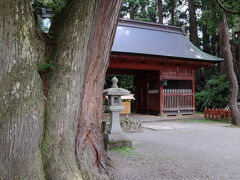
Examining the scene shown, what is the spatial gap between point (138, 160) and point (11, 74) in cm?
276

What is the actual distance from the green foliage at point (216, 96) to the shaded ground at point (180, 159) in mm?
7252

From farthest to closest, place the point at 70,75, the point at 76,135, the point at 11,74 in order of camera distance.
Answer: the point at 76,135 → the point at 70,75 → the point at 11,74

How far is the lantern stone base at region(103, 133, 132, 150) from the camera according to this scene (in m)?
4.61

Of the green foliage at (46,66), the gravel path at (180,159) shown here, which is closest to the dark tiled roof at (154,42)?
the gravel path at (180,159)

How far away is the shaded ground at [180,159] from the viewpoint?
3.09 metres

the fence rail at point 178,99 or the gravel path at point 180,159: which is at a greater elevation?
the fence rail at point 178,99

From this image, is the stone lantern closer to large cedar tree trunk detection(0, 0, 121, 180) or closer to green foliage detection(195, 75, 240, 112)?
large cedar tree trunk detection(0, 0, 121, 180)

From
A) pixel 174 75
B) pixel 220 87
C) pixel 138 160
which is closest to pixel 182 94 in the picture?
pixel 174 75

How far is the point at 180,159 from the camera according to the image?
3893mm

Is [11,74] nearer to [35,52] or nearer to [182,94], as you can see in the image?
[35,52]

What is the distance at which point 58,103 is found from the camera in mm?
2221

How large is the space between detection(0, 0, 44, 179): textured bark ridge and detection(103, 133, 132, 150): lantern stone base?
2.64 m

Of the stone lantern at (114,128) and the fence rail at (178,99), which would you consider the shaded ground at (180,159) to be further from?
A: the fence rail at (178,99)

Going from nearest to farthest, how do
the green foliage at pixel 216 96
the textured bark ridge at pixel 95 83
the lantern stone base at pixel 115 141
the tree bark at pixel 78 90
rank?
the tree bark at pixel 78 90
the textured bark ridge at pixel 95 83
the lantern stone base at pixel 115 141
the green foliage at pixel 216 96
